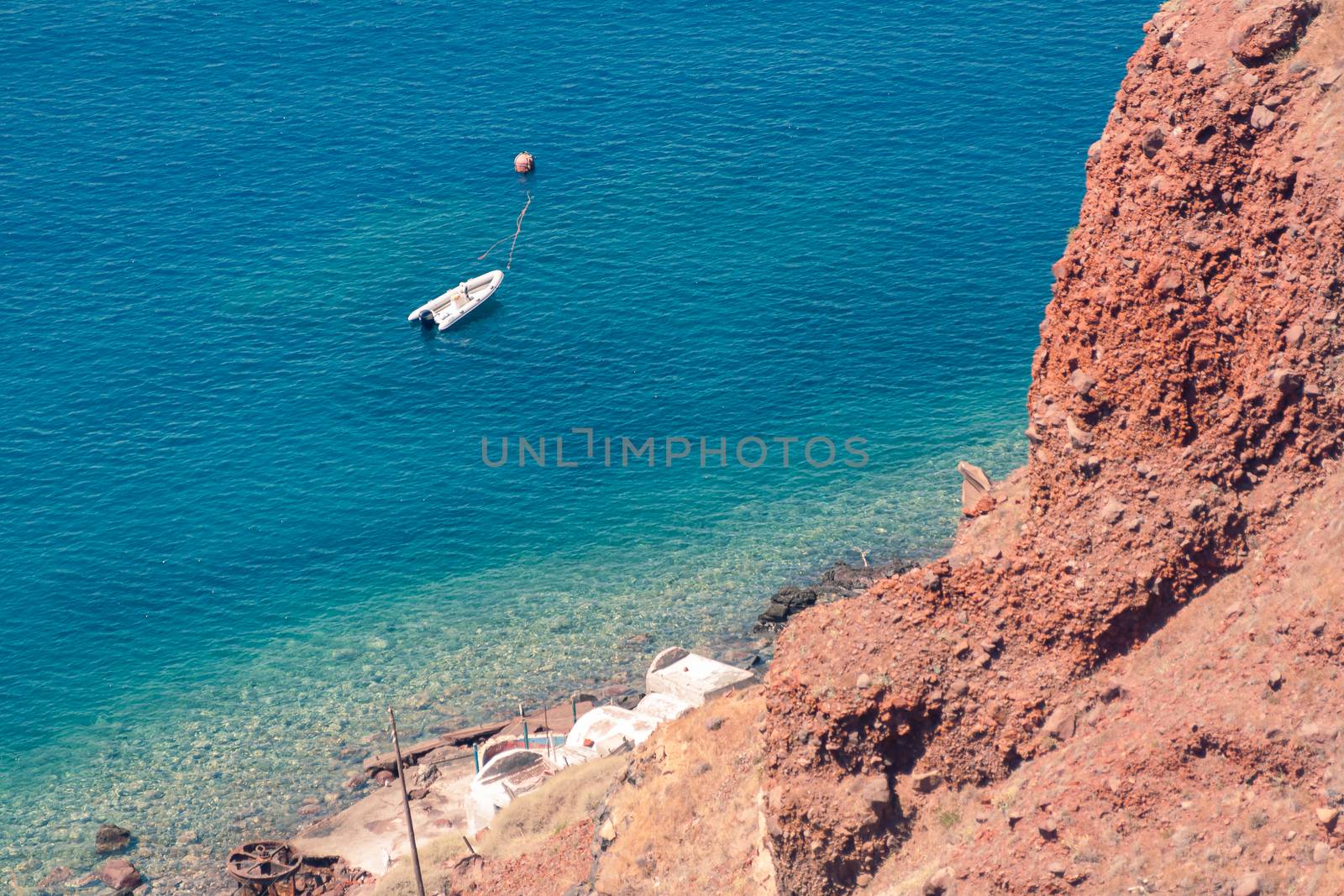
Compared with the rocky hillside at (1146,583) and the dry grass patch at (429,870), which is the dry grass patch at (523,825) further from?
the rocky hillside at (1146,583)

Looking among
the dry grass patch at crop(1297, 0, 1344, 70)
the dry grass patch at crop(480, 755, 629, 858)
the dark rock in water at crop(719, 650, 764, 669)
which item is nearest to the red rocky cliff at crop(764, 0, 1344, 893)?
the dry grass patch at crop(1297, 0, 1344, 70)

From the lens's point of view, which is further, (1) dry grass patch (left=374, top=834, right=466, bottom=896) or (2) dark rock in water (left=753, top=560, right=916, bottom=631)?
(2) dark rock in water (left=753, top=560, right=916, bottom=631)

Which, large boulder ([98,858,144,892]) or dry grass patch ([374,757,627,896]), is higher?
dry grass patch ([374,757,627,896])

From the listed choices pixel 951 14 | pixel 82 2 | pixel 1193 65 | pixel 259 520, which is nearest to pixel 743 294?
pixel 259 520

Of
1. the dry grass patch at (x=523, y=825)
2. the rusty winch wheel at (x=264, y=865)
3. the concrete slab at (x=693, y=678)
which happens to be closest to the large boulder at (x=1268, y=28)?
the dry grass patch at (x=523, y=825)

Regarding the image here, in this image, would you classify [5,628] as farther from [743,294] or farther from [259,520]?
[743,294]

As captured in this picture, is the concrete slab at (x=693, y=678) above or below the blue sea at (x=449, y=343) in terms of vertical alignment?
Answer: below

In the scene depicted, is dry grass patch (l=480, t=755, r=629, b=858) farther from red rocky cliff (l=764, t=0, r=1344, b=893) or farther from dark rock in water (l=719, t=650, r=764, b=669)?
red rocky cliff (l=764, t=0, r=1344, b=893)
